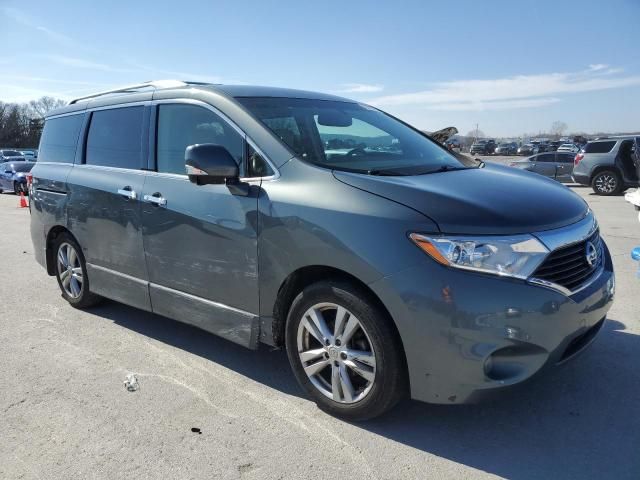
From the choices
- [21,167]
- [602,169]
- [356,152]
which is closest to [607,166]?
[602,169]

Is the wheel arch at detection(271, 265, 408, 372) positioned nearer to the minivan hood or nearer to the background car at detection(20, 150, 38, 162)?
the minivan hood

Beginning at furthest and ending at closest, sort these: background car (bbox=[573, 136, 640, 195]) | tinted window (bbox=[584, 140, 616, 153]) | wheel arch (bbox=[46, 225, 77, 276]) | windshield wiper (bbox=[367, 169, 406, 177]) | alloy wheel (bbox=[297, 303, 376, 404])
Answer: tinted window (bbox=[584, 140, 616, 153]) < background car (bbox=[573, 136, 640, 195]) < wheel arch (bbox=[46, 225, 77, 276]) < windshield wiper (bbox=[367, 169, 406, 177]) < alloy wheel (bbox=[297, 303, 376, 404])

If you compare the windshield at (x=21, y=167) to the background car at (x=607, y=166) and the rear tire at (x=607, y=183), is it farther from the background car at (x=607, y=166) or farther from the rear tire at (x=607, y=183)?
the rear tire at (x=607, y=183)

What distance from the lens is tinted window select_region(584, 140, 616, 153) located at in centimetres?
1645

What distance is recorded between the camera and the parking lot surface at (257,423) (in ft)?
8.59

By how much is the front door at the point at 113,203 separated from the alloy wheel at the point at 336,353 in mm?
1568

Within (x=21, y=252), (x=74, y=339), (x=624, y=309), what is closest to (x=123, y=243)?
(x=74, y=339)

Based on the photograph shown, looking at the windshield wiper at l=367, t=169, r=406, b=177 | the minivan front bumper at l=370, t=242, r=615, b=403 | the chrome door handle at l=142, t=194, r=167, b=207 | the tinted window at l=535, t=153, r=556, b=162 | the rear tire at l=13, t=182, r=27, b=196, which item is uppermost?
the windshield wiper at l=367, t=169, r=406, b=177

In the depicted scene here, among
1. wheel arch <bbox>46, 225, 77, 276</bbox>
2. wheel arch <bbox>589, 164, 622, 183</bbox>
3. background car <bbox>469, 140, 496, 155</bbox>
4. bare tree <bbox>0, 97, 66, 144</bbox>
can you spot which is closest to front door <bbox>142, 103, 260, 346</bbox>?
wheel arch <bbox>46, 225, 77, 276</bbox>

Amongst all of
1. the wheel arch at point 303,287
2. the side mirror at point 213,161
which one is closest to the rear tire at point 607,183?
the wheel arch at point 303,287

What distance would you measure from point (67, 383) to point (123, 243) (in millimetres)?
1121

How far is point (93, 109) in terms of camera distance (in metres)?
4.79

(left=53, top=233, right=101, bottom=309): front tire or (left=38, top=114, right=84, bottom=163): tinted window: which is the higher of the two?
(left=38, top=114, right=84, bottom=163): tinted window

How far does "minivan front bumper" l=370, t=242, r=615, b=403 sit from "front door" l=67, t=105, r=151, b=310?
2225 mm
